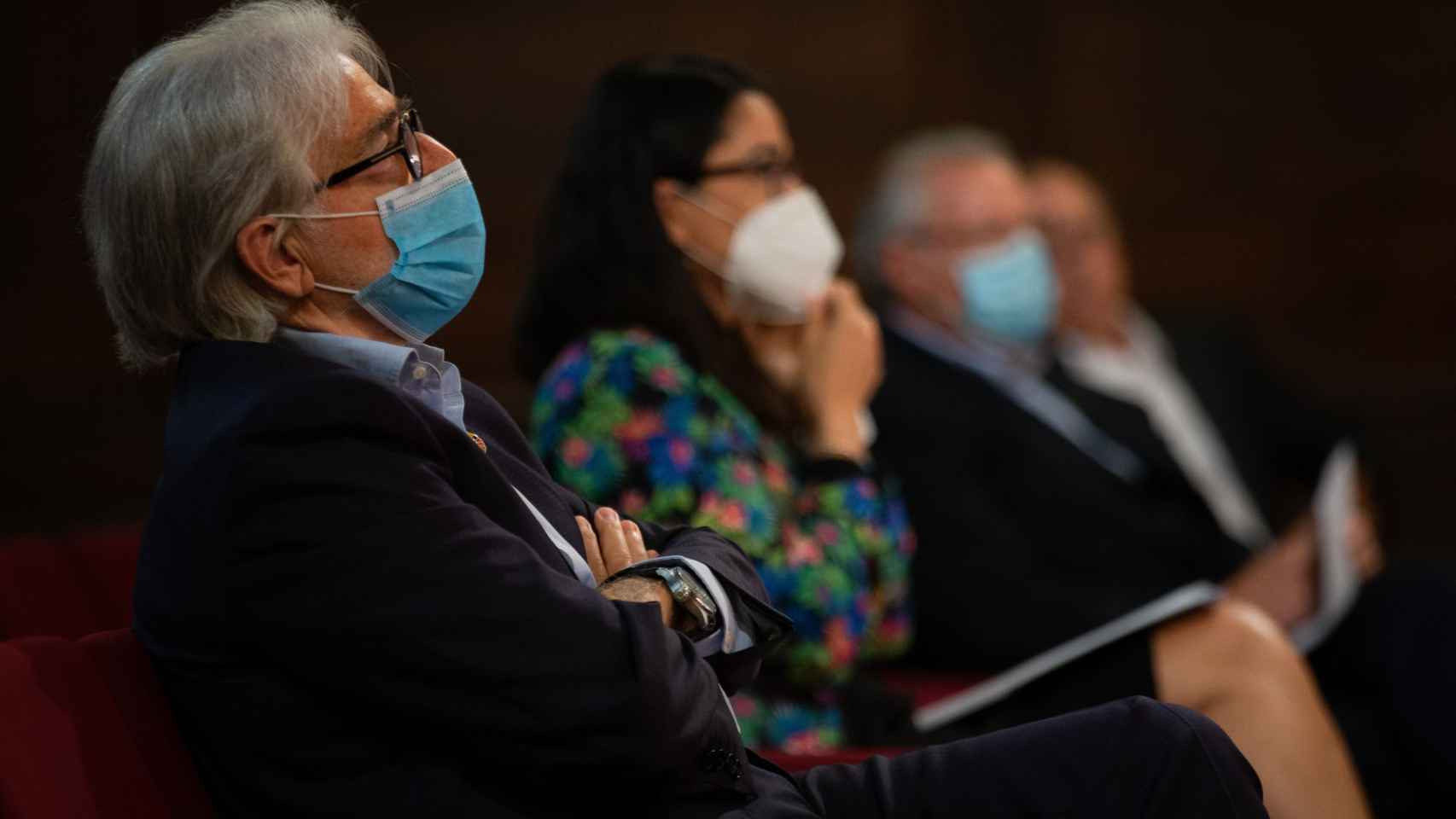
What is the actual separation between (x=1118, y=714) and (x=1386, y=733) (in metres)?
1.51

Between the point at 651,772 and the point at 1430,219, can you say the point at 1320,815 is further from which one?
the point at 1430,219

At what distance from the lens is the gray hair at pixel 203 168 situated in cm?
165

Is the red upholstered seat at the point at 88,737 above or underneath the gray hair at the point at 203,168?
underneath

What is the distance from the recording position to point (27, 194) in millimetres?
3398

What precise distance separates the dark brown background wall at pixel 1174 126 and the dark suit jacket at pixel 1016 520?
107 cm

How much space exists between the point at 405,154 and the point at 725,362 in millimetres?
965

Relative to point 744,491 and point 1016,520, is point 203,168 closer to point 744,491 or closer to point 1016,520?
point 744,491

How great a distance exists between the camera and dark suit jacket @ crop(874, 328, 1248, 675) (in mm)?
3182

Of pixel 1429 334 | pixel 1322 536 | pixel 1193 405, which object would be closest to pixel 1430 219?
pixel 1429 334

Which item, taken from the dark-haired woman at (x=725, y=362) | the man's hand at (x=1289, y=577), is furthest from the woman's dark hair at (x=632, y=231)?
the man's hand at (x=1289, y=577)

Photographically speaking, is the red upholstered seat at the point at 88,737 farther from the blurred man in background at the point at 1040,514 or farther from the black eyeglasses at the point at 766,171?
the blurred man in background at the point at 1040,514

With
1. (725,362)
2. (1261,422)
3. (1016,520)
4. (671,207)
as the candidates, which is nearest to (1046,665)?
(725,362)

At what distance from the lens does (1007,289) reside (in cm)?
391

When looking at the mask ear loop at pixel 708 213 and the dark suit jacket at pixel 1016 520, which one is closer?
the mask ear loop at pixel 708 213
